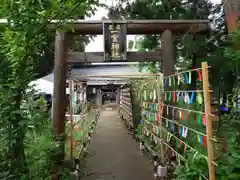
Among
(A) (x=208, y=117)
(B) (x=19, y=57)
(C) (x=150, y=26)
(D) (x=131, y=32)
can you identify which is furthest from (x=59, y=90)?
(A) (x=208, y=117)

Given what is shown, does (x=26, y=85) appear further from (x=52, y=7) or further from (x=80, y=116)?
(x=80, y=116)

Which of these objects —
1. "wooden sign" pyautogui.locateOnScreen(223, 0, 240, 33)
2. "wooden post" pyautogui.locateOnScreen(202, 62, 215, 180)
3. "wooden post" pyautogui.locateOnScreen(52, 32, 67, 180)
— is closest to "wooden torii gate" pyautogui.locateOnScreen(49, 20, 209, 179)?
"wooden post" pyautogui.locateOnScreen(52, 32, 67, 180)

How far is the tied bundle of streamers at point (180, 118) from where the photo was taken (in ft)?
11.7

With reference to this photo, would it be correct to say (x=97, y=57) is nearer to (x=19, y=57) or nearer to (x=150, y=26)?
(x=150, y=26)

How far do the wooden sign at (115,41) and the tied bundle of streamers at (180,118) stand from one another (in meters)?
1.26

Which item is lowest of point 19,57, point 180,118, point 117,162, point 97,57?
point 117,162

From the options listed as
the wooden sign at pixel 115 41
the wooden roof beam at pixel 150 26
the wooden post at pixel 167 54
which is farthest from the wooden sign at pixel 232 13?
the wooden sign at pixel 115 41

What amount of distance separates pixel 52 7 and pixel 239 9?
3.39 m

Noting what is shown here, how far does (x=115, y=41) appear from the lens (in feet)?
19.4

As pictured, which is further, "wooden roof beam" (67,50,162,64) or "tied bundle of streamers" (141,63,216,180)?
"wooden roof beam" (67,50,162,64)

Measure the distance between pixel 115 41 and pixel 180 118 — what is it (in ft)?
8.53

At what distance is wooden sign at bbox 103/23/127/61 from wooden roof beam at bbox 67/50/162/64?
197 millimetres

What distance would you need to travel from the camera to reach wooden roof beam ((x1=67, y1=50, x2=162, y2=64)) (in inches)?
233

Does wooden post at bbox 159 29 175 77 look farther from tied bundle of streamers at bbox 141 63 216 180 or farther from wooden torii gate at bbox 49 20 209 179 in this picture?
tied bundle of streamers at bbox 141 63 216 180
